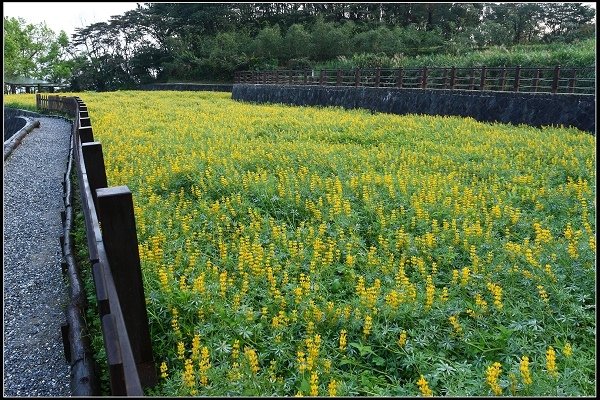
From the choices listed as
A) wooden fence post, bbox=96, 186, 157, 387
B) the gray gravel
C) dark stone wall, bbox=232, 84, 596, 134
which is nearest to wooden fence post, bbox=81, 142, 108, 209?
the gray gravel

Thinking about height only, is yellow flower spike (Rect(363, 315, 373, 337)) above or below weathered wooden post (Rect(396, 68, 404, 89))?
below

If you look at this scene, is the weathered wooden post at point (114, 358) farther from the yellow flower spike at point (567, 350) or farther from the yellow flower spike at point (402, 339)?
the yellow flower spike at point (567, 350)

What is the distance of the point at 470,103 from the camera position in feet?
52.3

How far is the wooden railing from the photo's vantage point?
46.8 ft

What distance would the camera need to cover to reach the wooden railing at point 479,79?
1427 cm

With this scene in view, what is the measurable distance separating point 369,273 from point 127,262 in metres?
2.28

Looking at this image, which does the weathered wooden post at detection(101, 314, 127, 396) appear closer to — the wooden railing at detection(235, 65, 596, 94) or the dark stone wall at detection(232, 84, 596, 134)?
the dark stone wall at detection(232, 84, 596, 134)

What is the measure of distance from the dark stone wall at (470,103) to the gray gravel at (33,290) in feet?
37.0

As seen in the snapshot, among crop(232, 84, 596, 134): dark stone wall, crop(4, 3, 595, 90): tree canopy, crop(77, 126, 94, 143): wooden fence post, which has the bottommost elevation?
crop(77, 126, 94, 143): wooden fence post

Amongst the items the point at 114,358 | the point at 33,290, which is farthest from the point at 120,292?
the point at 33,290

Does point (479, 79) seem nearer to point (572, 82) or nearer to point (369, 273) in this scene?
point (572, 82)

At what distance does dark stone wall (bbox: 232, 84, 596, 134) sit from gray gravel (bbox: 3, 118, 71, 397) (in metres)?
11.3

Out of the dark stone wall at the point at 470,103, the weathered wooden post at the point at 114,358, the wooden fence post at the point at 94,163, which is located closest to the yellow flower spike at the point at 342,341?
the weathered wooden post at the point at 114,358

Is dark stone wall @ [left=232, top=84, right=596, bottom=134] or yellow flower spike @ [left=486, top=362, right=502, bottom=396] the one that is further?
dark stone wall @ [left=232, top=84, right=596, bottom=134]
